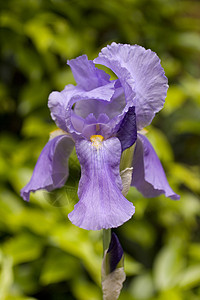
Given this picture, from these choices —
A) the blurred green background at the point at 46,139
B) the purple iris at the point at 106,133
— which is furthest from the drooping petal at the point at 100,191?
the blurred green background at the point at 46,139

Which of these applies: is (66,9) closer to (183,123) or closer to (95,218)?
(183,123)

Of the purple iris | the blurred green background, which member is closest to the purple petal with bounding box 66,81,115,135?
the purple iris

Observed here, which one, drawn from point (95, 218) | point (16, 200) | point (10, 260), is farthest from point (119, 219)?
point (16, 200)

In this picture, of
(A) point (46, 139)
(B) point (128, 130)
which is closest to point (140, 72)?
(B) point (128, 130)

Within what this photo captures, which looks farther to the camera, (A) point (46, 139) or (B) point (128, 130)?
(A) point (46, 139)

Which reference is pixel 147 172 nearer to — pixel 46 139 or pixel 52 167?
pixel 52 167

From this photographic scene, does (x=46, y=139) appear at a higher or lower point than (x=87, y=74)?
lower
